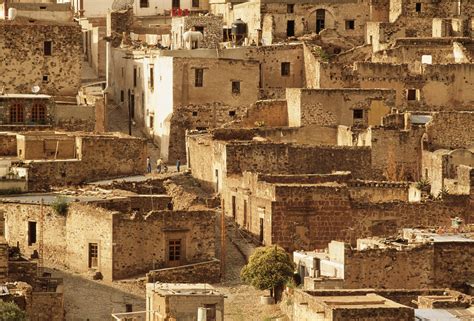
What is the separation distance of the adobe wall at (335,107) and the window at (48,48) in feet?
30.4

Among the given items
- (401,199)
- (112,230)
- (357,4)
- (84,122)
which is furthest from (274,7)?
(112,230)

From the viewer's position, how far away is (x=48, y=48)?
81.4 m

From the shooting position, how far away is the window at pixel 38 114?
76688 mm

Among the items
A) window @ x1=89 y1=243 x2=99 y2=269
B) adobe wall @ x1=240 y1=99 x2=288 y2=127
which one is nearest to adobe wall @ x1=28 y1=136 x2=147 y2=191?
adobe wall @ x1=240 y1=99 x2=288 y2=127

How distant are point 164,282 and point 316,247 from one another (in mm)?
4972

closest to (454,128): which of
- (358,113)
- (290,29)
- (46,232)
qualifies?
(358,113)

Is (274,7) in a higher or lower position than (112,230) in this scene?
higher

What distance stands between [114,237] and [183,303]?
22.3ft

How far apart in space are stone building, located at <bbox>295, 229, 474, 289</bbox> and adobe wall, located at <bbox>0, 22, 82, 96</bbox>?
19.8 m

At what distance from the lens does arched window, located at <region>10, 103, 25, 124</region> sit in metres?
76.6

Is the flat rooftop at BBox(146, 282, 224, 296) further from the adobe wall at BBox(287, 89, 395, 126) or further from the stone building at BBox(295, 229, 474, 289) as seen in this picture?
the adobe wall at BBox(287, 89, 395, 126)

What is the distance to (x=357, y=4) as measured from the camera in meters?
86.7

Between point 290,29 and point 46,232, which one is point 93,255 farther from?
point 290,29

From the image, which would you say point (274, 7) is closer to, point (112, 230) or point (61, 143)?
point (61, 143)
